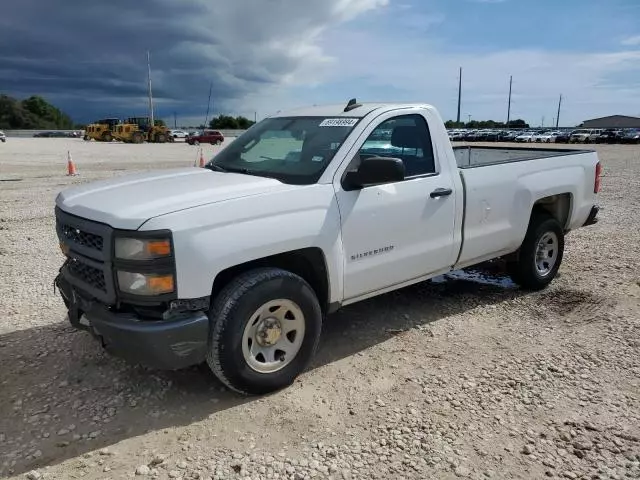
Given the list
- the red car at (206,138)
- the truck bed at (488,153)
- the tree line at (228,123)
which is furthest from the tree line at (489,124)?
the truck bed at (488,153)

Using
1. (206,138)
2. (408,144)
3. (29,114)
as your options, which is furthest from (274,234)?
(29,114)

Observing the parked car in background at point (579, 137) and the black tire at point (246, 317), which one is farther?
the parked car in background at point (579, 137)

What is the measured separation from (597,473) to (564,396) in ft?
2.60

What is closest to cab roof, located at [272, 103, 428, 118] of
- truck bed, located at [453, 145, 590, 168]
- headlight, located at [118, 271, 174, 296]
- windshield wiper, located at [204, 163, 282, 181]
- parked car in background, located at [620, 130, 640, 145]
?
windshield wiper, located at [204, 163, 282, 181]

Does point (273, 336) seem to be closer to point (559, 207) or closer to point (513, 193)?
point (513, 193)

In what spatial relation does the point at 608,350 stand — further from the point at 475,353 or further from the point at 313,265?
the point at 313,265

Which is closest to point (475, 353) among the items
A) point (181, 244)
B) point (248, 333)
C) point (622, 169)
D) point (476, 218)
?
point (476, 218)

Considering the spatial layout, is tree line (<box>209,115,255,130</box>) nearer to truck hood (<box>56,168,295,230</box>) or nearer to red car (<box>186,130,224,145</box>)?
red car (<box>186,130,224,145</box>)

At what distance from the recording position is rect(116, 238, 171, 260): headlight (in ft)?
9.95

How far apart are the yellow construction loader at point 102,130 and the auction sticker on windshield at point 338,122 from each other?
169 feet

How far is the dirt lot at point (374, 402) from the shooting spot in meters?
2.96

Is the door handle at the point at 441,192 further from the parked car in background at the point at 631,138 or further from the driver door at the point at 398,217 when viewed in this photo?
the parked car in background at the point at 631,138

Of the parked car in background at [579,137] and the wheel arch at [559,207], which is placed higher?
the parked car in background at [579,137]

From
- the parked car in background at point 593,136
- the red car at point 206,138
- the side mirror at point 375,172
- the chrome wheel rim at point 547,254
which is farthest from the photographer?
the parked car in background at point 593,136
